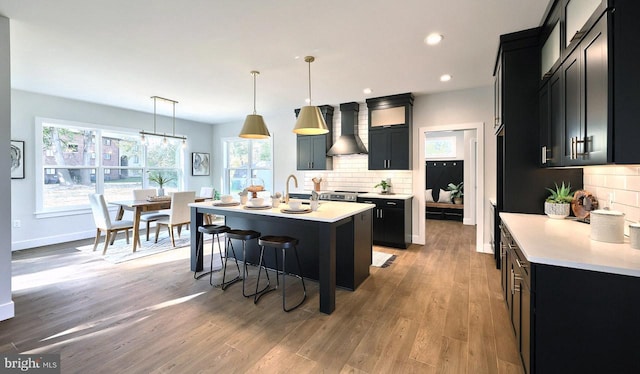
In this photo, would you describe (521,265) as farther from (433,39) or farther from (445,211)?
(445,211)

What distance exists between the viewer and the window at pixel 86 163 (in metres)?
5.11

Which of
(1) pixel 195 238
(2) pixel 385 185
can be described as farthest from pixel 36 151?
(2) pixel 385 185

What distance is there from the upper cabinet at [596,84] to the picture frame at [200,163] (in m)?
7.32

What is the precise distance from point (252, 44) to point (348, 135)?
113 inches

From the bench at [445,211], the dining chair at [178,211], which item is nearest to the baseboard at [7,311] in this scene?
the dining chair at [178,211]

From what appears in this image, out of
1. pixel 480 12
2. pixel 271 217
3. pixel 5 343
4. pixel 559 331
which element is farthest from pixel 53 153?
pixel 559 331

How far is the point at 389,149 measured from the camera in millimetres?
5188

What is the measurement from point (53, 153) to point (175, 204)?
8.55ft

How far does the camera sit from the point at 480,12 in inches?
96.8

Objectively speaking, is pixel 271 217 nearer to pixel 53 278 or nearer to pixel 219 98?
pixel 53 278

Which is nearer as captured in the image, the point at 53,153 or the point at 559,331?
the point at 559,331

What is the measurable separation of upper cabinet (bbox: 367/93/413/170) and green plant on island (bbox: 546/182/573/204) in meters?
2.45

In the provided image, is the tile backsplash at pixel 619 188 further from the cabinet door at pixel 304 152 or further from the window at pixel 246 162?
the window at pixel 246 162

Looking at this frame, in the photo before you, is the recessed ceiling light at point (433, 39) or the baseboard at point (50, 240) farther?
the baseboard at point (50, 240)
